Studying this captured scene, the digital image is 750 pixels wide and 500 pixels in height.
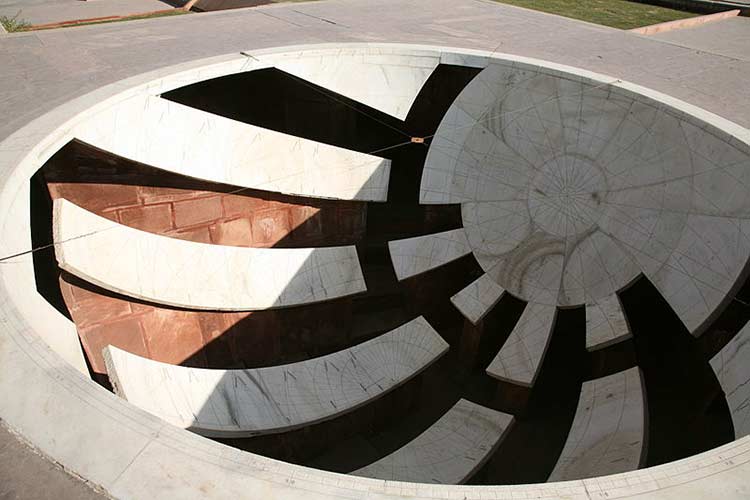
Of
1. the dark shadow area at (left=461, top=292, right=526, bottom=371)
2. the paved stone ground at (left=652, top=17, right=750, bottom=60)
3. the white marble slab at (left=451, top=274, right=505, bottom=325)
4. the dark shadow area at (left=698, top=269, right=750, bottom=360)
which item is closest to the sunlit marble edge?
the dark shadow area at (left=698, top=269, right=750, bottom=360)

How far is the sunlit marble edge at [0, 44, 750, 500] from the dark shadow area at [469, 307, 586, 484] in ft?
13.9

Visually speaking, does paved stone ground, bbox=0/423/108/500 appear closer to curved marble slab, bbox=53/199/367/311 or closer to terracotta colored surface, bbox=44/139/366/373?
curved marble slab, bbox=53/199/367/311

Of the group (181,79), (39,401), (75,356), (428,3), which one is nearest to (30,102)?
(181,79)

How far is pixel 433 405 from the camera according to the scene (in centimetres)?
880

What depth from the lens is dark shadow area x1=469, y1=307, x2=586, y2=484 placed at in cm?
764

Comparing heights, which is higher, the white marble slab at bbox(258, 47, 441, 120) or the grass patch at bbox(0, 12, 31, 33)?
the grass patch at bbox(0, 12, 31, 33)

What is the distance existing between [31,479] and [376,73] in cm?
723

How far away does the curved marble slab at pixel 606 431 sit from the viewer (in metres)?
6.02

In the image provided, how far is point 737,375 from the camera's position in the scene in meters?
5.52

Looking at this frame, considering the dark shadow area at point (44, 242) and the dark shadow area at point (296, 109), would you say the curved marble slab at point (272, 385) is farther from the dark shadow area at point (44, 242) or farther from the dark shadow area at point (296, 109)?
the dark shadow area at point (296, 109)

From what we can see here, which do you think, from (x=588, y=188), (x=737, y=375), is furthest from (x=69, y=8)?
(x=737, y=375)

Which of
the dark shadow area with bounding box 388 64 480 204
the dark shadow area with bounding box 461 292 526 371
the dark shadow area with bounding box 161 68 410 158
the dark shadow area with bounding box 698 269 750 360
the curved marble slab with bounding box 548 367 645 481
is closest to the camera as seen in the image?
the curved marble slab with bounding box 548 367 645 481

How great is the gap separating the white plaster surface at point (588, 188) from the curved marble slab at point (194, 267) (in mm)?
1991

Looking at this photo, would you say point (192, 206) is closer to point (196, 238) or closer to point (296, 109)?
point (196, 238)
